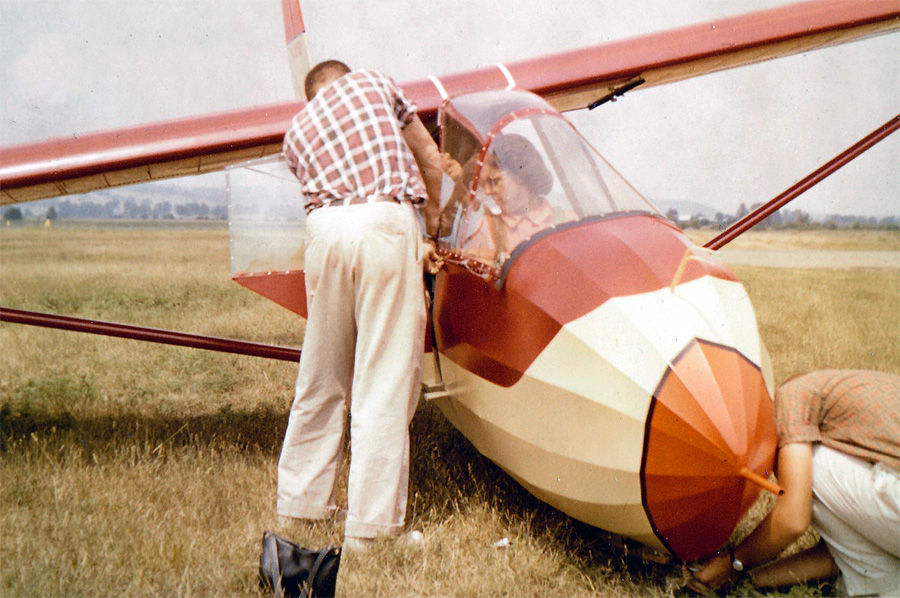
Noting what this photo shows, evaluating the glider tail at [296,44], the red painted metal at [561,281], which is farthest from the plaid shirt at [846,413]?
the glider tail at [296,44]

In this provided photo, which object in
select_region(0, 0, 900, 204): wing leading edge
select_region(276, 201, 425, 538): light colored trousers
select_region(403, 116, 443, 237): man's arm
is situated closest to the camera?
select_region(276, 201, 425, 538): light colored trousers

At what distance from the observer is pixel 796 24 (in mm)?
5598

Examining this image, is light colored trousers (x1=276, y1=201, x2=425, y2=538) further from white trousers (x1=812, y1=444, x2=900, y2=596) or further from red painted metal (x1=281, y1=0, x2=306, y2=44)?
red painted metal (x1=281, y1=0, x2=306, y2=44)

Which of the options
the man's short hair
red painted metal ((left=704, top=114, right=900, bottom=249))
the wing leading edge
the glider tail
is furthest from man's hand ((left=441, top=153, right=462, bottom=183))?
the glider tail

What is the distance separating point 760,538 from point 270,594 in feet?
6.64

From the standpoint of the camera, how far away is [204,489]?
3.95 m

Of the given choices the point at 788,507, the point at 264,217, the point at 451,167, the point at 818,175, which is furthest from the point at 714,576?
the point at 818,175

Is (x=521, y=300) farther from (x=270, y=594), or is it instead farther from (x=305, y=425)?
(x=270, y=594)

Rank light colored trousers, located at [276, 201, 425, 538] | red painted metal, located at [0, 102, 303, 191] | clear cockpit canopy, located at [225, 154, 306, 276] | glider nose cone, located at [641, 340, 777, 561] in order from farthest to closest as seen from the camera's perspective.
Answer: clear cockpit canopy, located at [225, 154, 306, 276], red painted metal, located at [0, 102, 303, 191], light colored trousers, located at [276, 201, 425, 538], glider nose cone, located at [641, 340, 777, 561]

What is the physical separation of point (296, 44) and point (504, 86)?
159 inches

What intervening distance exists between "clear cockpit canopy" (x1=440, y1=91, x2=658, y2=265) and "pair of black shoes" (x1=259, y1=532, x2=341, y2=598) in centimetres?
144

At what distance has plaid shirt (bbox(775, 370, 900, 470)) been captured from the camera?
2.61 meters

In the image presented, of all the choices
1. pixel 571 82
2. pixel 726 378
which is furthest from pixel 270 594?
pixel 571 82

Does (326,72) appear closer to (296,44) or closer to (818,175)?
(818,175)
